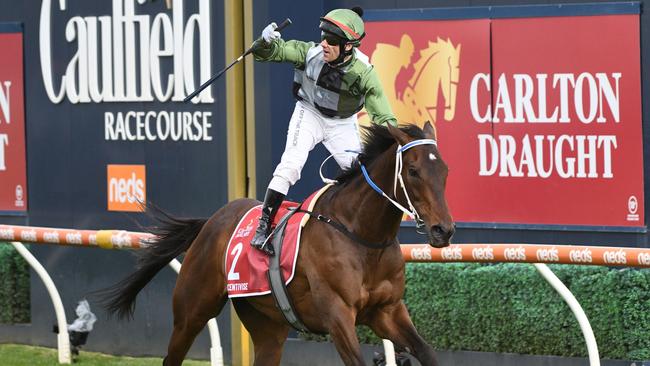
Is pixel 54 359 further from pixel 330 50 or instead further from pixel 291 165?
pixel 330 50

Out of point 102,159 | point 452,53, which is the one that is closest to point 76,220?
point 102,159

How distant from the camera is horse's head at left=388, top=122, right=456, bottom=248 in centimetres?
593

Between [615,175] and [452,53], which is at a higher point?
[452,53]

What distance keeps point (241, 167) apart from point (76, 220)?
5.43 ft

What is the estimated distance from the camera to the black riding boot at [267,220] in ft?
22.4

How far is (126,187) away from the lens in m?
10.1

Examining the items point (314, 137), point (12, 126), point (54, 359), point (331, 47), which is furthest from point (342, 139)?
point (12, 126)

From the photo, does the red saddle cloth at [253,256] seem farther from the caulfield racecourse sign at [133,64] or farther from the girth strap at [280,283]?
the caulfield racecourse sign at [133,64]

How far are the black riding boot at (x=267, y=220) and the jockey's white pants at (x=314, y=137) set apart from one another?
93 mm

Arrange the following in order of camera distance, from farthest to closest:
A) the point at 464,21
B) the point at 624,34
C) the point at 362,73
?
1. the point at 464,21
2. the point at 624,34
3. the point at 362,73

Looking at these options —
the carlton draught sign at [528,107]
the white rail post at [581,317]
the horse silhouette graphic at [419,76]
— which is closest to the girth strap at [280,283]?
the white rail post at [581,317]

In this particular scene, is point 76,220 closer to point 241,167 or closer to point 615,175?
point 241,167

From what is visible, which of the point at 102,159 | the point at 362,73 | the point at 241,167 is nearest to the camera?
the point at 362,73

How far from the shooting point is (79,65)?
10.4 metres
